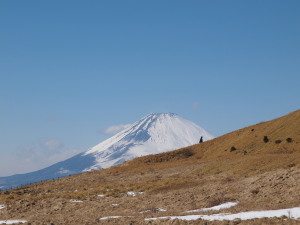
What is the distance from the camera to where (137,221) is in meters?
25.8

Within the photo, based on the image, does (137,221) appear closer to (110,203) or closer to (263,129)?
(110,203)

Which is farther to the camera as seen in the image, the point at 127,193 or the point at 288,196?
the point at 127,193

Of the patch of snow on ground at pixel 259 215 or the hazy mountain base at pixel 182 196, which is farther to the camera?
the hazy mountain base at pixel 182 196

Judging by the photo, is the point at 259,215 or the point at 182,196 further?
the point at 182,196

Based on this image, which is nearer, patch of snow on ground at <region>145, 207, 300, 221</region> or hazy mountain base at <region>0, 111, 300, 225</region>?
patch of snow on ground at <region>145, 207, 300, 221</region>

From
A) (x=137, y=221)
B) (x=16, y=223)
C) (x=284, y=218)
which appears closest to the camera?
(x=284, y=218)

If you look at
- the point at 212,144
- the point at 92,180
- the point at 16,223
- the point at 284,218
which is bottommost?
the point at 284,218

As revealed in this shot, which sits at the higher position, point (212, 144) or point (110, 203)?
point (212, 144)

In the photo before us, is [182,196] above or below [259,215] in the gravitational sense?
above

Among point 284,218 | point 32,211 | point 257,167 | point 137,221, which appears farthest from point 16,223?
point 257,167

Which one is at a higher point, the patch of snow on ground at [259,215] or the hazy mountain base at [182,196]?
the hazy mountain base at [182,196]

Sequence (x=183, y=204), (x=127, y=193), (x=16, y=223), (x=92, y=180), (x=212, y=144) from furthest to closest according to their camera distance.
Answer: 1. (x=212, y=144)
2. (x=92, y=180)
3. (x=127, y=193)
4. (x=183, y=204)
5. (x=16, y=223)

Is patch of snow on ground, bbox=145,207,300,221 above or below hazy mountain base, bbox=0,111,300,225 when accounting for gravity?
below

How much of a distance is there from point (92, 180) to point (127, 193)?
80.8 ft
